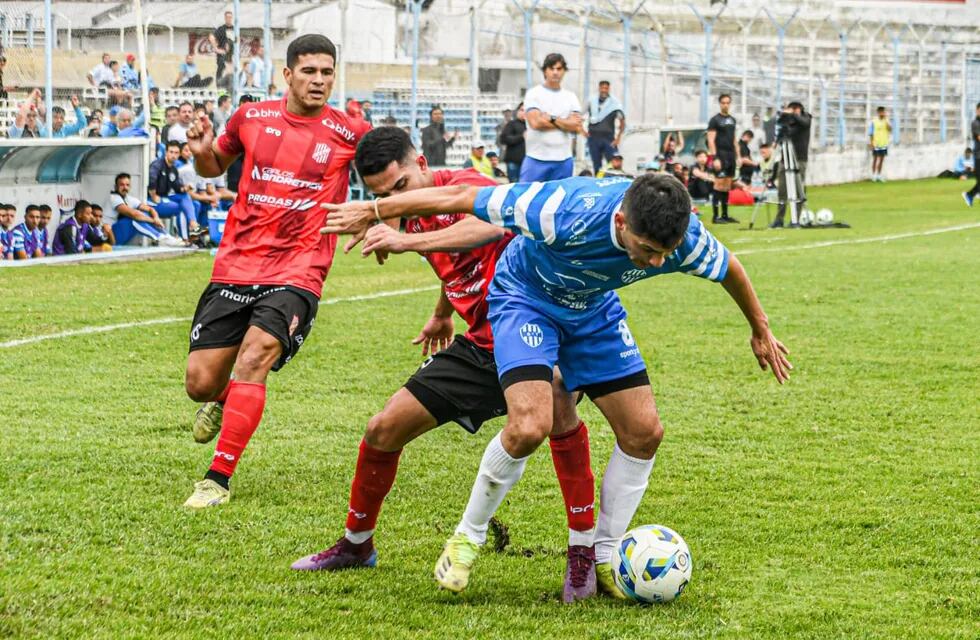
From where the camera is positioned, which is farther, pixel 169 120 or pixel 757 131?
pixel 757 131

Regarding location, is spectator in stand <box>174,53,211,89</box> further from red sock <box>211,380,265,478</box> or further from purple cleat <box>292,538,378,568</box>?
purple cleat <box>292,538,378,568</box>

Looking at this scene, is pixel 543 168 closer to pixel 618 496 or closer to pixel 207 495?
pixel 207 495

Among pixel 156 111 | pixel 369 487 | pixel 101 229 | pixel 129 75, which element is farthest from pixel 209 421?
pixel 129 75

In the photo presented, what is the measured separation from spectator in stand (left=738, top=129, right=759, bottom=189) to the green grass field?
15.5m

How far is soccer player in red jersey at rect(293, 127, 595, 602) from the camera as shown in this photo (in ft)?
16.7

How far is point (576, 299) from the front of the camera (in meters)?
4.95

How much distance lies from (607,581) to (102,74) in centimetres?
2076

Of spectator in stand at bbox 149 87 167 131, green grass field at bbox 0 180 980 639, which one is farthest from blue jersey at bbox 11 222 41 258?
spectator in stand at bbox 149 87 167 131

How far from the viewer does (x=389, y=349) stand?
1029 centimetres

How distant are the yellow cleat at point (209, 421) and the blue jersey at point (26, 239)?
9.84m

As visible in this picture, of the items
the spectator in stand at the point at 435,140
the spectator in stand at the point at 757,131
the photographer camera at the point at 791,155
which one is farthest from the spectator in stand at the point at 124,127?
the spectator in stand at the point at 757,131

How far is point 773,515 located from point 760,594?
1.12m

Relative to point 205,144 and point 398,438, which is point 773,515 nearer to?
point 398,438

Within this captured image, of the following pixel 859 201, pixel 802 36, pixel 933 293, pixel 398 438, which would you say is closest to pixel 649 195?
pixel 398 438
